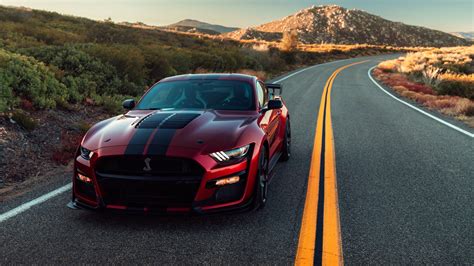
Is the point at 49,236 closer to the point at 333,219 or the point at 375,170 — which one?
the point at 333,219

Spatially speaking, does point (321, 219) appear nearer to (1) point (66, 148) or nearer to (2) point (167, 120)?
(2) point (167, 120)

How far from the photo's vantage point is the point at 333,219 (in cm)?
427

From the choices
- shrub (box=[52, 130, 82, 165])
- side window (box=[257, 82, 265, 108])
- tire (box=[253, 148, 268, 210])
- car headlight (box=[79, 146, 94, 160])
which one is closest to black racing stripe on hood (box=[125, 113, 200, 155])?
car headlight (box=[79, 146, 94, 160])

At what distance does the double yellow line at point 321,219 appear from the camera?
3.47 metres

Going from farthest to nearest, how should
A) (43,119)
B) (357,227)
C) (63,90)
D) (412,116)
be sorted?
(412,116) < (63,90) < (43,119) < (357,227)

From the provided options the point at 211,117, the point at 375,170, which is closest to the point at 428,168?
the point at 375,170

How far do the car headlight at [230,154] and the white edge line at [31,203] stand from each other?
2.31 meters

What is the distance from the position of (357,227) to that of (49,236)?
2.95 m

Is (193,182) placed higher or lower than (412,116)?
higher

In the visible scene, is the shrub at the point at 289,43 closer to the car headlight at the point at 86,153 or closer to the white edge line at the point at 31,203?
the white edge line at the point at 31,203

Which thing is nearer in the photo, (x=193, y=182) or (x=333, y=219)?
(x=193, y=182)

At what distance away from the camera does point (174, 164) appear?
3.86 metres

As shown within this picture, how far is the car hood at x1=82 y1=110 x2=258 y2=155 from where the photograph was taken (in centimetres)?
397

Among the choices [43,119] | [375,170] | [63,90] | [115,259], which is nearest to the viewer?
[115,259]
